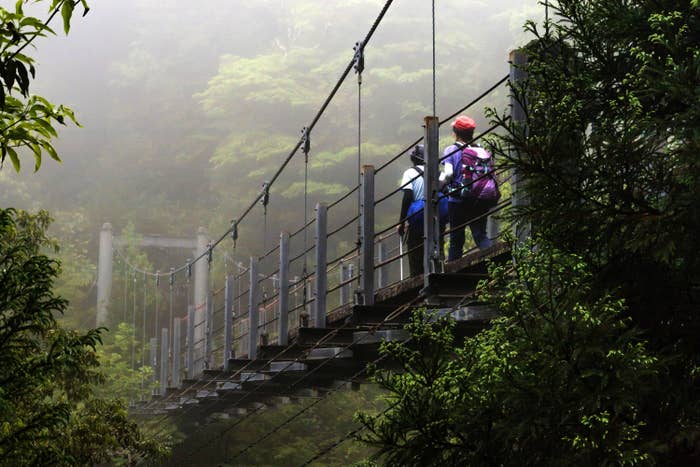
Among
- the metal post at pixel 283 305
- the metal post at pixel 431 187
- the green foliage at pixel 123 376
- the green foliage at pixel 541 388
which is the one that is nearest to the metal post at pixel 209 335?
the metal post at pixel 283 305

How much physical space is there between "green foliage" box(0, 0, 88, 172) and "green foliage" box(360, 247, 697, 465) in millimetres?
1157

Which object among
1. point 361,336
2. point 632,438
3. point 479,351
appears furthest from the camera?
point 361,336

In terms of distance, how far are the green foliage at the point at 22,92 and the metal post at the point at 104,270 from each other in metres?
21.6

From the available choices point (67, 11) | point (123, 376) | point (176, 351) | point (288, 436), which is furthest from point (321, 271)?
point (123, 376)

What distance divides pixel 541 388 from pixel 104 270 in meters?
22.8

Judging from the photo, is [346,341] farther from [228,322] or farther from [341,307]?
[228,322]

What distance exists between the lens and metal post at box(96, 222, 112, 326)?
24281mm

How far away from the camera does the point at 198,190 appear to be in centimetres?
3662

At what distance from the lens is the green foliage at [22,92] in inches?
94.3

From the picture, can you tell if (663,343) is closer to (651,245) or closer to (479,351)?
(651,245)

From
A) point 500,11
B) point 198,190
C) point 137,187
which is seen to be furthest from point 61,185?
point 500,11

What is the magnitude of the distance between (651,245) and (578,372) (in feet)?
1.30

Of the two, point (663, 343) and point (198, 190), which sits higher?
point (198, 190)

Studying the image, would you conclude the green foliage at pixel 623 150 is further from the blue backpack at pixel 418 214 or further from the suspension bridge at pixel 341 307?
the blue backpack at pixel 418 214
